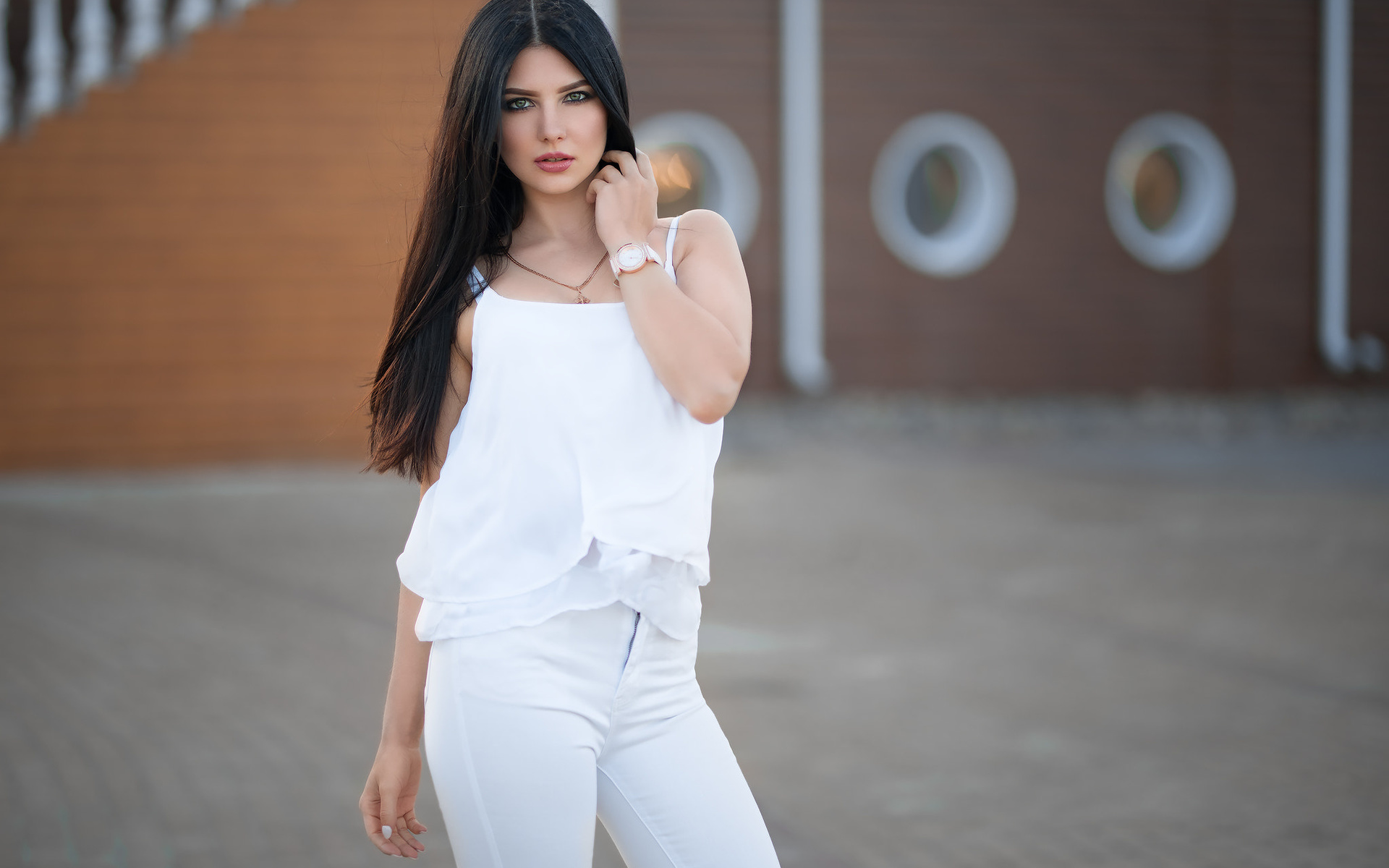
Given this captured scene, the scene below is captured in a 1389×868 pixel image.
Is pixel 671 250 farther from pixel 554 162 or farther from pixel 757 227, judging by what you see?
pixel 757 227

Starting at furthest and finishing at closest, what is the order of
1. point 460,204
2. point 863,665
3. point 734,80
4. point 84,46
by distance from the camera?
point 734,80 → point 84,46 → point 863,665 → point 460,204

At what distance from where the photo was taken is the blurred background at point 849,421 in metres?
4.16

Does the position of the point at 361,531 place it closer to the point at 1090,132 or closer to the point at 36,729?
the point at 36,729

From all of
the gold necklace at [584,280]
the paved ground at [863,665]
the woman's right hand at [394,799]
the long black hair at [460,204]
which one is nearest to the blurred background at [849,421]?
the paved ground at [863,665]

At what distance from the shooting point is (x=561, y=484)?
5.39ft

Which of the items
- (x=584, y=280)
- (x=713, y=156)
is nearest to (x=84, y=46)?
(x=713, y=156)

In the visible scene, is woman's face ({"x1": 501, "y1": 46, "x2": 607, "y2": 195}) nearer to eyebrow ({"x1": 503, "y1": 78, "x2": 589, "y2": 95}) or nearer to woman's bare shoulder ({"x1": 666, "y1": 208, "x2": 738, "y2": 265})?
eyebrow ({"x1": 503, "y1": 78, "x2": 589, "y2": 95})

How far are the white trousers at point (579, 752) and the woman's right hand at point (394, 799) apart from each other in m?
0.09

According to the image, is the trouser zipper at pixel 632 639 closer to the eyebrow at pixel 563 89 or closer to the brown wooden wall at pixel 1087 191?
the eyebrow at pixel 563 89

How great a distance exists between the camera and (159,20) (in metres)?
10.2

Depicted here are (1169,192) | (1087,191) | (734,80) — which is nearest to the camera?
(734,80)

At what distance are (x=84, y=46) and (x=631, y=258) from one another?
32.0 feet

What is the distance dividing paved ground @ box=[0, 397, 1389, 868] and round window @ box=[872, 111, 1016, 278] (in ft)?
17.1

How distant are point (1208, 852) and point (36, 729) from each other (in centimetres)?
361
